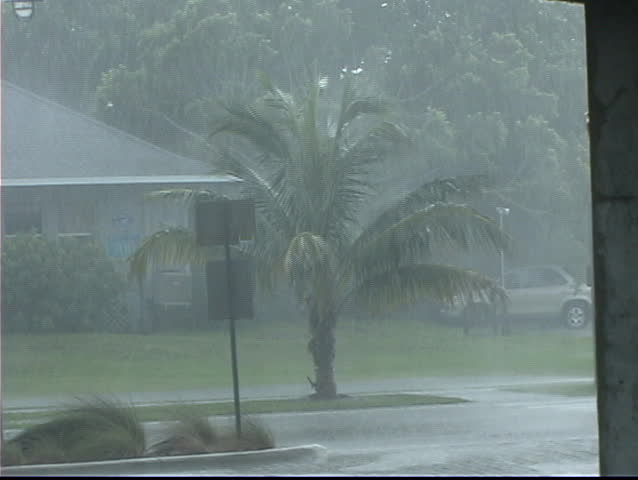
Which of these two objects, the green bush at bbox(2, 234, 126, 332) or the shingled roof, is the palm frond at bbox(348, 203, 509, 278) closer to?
the shingled roof

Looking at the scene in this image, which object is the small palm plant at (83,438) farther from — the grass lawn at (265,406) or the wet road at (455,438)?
the wet road at (455,438)

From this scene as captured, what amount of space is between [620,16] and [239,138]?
13491 mm

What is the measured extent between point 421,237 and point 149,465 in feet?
25.2

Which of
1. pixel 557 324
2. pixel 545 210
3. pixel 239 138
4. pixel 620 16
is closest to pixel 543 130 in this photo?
pixel 545 210

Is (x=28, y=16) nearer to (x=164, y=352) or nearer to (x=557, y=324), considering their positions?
(x=164, y=352)

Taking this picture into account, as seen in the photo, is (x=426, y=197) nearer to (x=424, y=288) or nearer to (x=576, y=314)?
(x=424, y=288)

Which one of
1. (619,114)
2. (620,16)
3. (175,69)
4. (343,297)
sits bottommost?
(343,297)

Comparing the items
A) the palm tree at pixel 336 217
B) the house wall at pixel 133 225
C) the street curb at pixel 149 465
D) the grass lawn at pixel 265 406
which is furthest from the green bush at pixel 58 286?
the street curb at pixel 149 465

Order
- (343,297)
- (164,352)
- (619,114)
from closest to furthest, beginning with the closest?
(619,114)
(164,352)
(343,297)

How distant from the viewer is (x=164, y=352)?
723 inches

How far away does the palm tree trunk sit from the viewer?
19.3 metres

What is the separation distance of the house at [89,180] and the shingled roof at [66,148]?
0.05ft

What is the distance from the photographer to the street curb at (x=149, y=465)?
13078 mm

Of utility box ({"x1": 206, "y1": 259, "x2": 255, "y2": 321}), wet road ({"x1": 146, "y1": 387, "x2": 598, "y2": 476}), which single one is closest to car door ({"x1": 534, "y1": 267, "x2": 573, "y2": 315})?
wet road ({"x1": 146, "y1": 387, "x2": 598, "y2": 476})
